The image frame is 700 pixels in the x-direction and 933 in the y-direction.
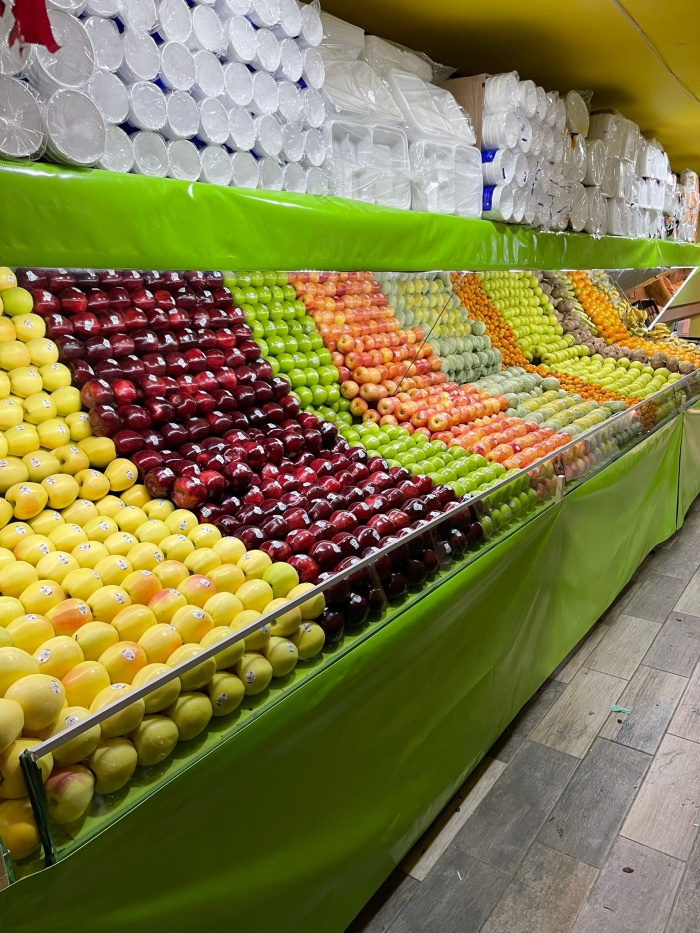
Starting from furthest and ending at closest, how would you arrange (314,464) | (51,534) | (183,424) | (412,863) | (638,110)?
(638,110), (314,464), (183,424), (412,863), (51,534)

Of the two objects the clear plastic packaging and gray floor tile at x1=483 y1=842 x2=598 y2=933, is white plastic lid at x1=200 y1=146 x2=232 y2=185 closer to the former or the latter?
the clear plastic packaging

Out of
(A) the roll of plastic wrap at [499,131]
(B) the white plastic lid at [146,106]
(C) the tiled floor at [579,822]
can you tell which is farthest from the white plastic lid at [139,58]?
(C) the tiled floor at [579,822]

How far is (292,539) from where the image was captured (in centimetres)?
202

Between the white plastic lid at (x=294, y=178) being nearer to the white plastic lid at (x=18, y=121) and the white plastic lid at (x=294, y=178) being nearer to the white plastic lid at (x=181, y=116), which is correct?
the white plastic lid at (x=181, y=116)

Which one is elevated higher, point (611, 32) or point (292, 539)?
point (611, 32)

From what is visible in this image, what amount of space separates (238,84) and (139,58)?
1.08 feet

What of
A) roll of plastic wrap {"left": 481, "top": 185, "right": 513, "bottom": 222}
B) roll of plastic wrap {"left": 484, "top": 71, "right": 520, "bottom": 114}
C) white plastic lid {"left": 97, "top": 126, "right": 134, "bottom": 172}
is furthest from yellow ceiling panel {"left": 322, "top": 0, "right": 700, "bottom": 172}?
white plastic lid {"left": 97, "top": 126, "right": 134, "bottom": 172}

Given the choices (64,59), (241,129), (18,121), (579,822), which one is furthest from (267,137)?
(579,822)

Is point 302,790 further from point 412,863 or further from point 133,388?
point 133,388

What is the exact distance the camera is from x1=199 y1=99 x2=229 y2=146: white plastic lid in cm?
184

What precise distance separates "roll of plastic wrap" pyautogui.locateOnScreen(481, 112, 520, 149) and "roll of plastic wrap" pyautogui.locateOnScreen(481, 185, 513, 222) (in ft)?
0.66

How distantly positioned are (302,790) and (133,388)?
1325 mm

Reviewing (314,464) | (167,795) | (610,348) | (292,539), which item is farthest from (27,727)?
(610,348)

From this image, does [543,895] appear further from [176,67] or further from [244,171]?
[176,67]
